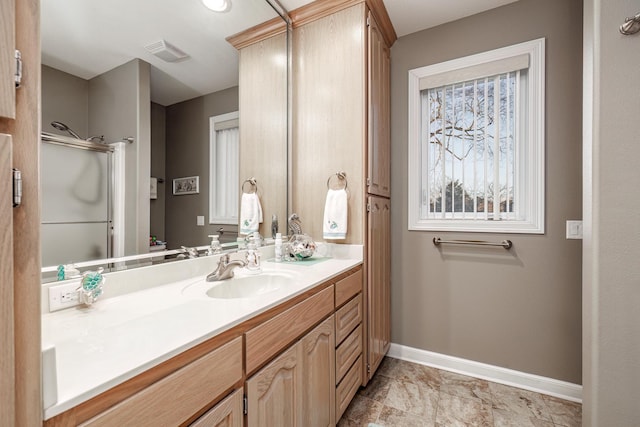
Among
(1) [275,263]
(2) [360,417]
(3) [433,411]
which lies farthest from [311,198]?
(3) [433,411]

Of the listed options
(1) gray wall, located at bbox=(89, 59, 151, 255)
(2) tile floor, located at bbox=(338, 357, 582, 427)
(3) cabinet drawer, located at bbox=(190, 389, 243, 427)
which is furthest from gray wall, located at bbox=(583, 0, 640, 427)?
(1) gray wall, located at bbox=(89, 59, 151, 255)

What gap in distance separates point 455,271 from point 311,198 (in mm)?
1176

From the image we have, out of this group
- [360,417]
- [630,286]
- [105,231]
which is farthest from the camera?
[360,417]

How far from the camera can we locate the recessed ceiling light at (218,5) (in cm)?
145

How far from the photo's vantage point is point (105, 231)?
1071 mm

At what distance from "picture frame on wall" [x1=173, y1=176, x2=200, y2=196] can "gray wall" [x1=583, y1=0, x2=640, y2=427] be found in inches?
71.7

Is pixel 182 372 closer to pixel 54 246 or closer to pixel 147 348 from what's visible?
pixel 147 348

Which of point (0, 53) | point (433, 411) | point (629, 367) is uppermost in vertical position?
point (0, 53)

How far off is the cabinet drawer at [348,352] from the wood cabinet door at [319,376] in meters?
0.07

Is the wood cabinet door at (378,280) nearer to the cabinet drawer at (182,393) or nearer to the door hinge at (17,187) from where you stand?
the cabinet drawer at (182,393)

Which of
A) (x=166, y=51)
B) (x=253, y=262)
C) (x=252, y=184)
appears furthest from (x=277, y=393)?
(x=166, y=51)

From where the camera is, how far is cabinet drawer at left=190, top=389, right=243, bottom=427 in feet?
2.42

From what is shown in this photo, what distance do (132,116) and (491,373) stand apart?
2575 millimetres

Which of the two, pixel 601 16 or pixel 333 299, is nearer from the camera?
pixel 601 16
